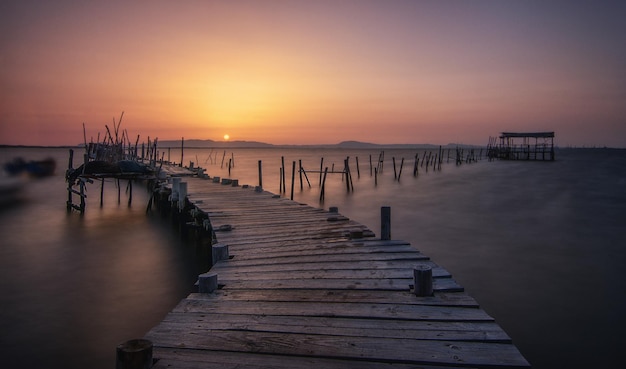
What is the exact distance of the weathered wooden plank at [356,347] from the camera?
12.7 ft

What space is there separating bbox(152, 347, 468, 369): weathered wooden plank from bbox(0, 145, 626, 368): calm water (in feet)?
12.5

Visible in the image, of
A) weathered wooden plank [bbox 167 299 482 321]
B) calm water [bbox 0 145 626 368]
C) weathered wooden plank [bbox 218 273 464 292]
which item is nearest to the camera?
weathered wooden plank [bbox 167 299 482 321]

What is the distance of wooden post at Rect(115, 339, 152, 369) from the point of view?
11.1 ft

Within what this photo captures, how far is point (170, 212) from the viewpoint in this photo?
2198 cm

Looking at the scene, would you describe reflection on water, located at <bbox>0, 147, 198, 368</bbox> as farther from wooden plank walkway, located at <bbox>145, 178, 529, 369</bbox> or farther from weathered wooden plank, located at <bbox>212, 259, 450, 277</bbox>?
wooden plank walkway, located at <bbox>145, 178, 529, 369</bbox>

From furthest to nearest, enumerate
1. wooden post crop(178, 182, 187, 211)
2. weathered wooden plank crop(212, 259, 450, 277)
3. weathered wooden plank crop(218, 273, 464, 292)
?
wooden post crop(178, 182, 187, 211), weathered wooden plank crop(212, 259, 450, 277), weathered wooden plank crop(218, 273, 464, 292)

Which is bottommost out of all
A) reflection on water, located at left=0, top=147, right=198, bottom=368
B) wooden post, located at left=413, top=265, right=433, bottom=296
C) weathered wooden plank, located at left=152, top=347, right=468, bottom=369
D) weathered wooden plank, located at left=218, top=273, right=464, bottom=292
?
reflection on water, located at left=0, top=147, right=198, bottom=368

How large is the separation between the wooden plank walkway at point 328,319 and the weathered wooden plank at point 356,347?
0.4 inches

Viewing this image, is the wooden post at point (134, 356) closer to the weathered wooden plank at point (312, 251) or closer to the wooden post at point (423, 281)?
the wooden post at point (423, 281)

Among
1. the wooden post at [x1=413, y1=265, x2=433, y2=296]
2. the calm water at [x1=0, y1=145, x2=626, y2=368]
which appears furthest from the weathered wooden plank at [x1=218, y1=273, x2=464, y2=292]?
the calm water at [x1=0, y1=145, x2=626, y2=368]

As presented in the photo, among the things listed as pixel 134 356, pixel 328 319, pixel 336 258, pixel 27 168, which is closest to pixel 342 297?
pixel 328 319

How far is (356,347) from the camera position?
13.4 feet

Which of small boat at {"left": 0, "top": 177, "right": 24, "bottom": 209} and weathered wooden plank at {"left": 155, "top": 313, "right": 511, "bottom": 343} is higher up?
weathered wooden plank at {"left": 155, "top": 313, "right": 511, "bottom": 343}

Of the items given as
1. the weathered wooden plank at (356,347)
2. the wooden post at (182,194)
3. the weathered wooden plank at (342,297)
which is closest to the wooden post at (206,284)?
the weathered wooden plank at (342,297)
